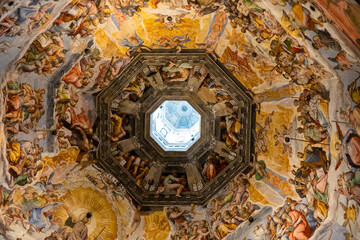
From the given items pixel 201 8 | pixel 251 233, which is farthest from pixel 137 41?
pixel 251 233

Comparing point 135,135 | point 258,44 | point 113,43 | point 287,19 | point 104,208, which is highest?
point 287,19

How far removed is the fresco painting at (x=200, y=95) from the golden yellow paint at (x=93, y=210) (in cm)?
3

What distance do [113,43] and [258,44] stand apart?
4.42 meters

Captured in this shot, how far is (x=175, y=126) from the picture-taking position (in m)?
20.3

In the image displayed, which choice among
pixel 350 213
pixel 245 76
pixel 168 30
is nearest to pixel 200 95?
pixel 245 76

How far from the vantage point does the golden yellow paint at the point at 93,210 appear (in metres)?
15.7

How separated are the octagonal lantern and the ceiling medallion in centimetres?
17

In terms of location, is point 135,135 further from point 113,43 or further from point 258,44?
point 258,44

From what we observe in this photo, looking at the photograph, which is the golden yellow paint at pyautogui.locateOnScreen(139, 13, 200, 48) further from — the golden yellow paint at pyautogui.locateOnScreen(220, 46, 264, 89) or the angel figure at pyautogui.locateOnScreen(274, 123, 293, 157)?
the angel figure at pyautogui.locateOnScreen(274, 123, 293, 157)

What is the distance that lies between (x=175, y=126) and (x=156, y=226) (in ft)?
16.6

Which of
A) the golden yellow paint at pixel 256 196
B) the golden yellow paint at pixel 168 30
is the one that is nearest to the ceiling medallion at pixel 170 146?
the golden yellow paint at pixel 168 30

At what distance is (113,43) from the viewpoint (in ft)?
49.5

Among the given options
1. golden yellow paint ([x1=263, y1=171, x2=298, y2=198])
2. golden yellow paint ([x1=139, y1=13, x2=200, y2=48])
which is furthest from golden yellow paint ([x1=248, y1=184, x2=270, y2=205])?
golden yellow paint ([x1=139, y1=13, x2=200, y2=48])

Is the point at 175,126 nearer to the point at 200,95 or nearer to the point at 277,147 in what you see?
the point at 200,95
